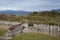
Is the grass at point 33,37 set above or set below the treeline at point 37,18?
above

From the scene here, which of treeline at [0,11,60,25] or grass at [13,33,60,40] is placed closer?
grass at [13,33,60,40]

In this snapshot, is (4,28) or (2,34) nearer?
(2,34)

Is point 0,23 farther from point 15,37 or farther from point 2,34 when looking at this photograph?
point 15,37

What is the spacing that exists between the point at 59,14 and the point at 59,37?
1718 centimetres

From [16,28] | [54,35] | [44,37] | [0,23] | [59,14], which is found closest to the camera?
[44,37]

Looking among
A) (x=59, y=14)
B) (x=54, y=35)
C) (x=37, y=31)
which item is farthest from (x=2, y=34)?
(x=59, y=14)

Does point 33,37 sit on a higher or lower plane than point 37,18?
higher

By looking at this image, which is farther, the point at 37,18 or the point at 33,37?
the point at 37,18

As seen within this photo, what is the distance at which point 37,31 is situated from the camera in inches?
869

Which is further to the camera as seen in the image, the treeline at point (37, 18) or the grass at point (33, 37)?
the treeline at point (37, 18)

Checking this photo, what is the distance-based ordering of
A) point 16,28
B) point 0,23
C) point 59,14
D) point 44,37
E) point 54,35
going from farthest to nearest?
1. point 59,14
2. point 0,23
3. point 16,28
4. point 54,35
5. point 44,37

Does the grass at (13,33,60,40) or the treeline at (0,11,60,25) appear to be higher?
the grass at (13,33,60,40)

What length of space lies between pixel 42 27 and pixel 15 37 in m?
3.44

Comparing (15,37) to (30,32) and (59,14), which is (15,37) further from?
(59,14)
